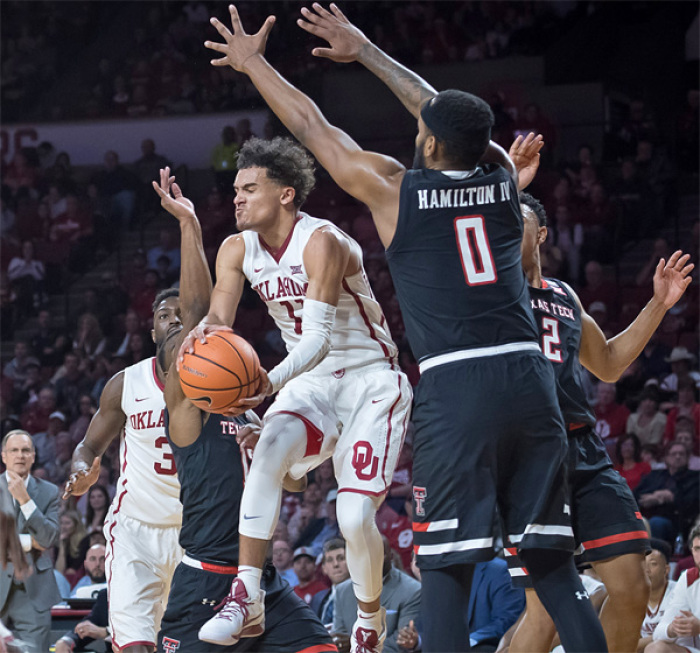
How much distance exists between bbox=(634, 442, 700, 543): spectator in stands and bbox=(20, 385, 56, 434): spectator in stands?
6782mm

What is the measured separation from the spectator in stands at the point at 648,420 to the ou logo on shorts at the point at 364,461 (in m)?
5.52

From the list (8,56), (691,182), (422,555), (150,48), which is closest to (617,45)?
(691,182)

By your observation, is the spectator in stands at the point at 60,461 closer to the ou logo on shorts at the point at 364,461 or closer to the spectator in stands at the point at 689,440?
the spectator in stands at the point at 689,440

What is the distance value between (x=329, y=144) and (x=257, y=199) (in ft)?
2.91

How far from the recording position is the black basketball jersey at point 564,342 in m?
4.55

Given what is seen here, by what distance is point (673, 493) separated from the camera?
337 inches

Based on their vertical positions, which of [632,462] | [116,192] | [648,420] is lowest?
[632,462]

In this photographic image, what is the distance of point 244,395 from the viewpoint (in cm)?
402

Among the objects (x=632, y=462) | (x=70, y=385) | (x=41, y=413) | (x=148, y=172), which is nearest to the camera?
(x=632, y=462)

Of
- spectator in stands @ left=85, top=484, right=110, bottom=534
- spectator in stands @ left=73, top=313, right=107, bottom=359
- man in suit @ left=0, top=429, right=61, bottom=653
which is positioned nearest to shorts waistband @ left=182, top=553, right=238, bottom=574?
man in suit @ left=0, top=429, right=61, bottom=653

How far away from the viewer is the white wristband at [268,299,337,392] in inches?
166

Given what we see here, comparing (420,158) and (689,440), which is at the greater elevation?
(420,158)

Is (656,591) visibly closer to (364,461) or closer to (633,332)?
(633,332)

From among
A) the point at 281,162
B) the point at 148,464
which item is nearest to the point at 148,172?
the point at 148,464
